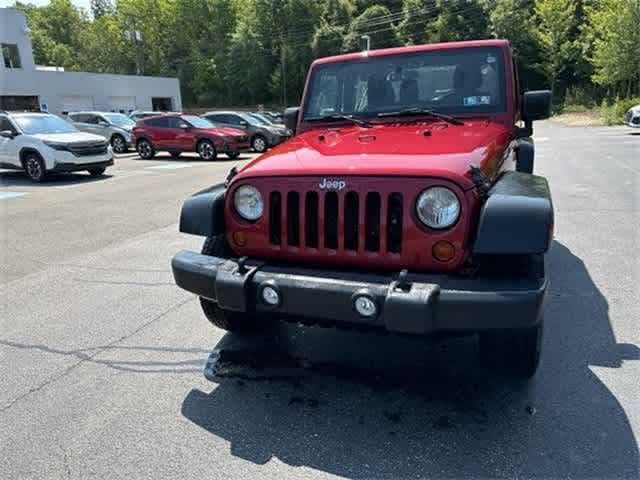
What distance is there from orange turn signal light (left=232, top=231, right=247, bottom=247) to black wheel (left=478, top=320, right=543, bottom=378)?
140 cm

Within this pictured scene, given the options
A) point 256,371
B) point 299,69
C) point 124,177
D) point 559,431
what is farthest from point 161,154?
point 299,69

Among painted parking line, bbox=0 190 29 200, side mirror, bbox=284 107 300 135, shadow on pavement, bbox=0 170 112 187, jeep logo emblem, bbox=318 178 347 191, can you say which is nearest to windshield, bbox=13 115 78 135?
shadow on pavement, bbox=0 170 112 187

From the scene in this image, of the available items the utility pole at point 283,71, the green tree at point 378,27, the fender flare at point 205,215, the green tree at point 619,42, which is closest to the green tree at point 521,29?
the green tree at point 378,27

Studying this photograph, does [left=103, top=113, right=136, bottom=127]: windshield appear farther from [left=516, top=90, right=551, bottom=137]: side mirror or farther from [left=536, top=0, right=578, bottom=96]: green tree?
[left=536, top=0, right=578, bottom=96]: green tree

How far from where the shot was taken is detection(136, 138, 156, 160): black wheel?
1783 cm

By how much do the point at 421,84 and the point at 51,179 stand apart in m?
11.6

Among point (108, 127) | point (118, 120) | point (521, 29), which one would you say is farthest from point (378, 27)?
point (108, 127)

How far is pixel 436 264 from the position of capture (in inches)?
102

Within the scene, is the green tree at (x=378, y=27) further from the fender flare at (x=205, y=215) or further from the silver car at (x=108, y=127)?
the fender flare at (x=205, y=215)

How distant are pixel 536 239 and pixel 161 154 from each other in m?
19.2

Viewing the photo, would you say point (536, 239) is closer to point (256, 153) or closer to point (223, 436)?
point (223, 436)

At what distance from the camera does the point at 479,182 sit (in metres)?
2.62

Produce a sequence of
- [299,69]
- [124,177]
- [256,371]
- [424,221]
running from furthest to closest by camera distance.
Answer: [299,69]
[124,177]
[256,371]
[424,221]

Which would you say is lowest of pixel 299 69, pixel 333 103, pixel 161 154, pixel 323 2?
pixel 161 154
